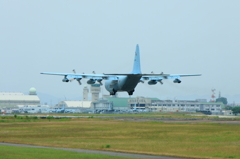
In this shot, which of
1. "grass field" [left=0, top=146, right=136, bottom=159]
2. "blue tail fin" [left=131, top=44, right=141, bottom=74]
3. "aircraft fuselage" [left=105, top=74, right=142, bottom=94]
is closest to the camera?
"grass field" [left=0, top=146, right=136, bottom=159]

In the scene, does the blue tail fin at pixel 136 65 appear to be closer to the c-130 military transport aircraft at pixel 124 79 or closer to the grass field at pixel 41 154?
the c-130 military transport aircraft at pixel 124 79

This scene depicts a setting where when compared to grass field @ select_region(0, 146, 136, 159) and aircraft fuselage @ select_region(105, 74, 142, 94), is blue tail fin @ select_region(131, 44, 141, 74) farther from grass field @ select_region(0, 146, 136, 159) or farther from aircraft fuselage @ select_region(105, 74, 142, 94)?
grass field @ select_region(0, 146, 136, 159)

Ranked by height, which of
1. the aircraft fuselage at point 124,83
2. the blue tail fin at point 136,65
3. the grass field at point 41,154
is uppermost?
the blue tail fin at point 136,65

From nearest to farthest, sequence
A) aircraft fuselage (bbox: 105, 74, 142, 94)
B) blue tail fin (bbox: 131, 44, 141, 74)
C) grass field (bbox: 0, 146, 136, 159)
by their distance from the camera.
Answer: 1. grass field (bbox: 0, 146, 136, 159)
2. aircraft fuselage (bbox: 105, 74, 142, 94)
3. blue tail fin (bbox: 131, 44, 141, 74)

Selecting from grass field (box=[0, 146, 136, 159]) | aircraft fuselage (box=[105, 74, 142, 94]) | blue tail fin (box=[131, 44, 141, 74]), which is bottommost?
grass field (box=[0, 146, 136, 159])

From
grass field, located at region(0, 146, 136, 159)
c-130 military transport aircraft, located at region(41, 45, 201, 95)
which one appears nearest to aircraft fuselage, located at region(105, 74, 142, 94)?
c-130 military transport aircraft, located at region(41, 45, 201, 95)

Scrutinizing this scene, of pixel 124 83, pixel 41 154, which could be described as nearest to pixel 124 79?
pixel 124 83

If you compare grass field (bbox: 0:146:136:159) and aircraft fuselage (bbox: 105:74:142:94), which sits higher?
aircraft fuselage (bbox: 105:74:142:94)

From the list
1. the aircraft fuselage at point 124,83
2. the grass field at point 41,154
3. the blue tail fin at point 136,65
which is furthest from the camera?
the blue tail fin at point 136,65

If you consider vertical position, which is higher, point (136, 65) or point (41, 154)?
point (136, 65)

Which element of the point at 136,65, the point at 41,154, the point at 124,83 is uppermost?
the point at 136,65

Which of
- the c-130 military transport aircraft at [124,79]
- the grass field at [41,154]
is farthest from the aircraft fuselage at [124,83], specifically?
the grass field at [41,154]

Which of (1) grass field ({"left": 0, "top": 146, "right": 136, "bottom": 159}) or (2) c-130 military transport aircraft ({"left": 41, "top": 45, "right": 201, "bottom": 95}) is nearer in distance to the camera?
(1) grass field ({"left": 0, "top": 146, "right": 136, "bottom": 159})

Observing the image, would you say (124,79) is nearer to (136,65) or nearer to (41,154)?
(136,65)
